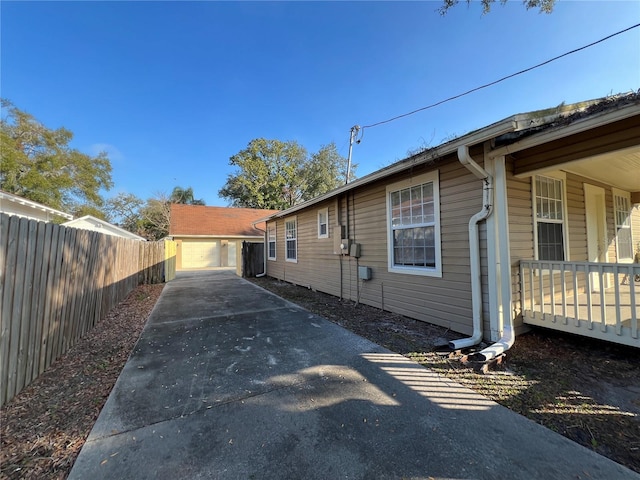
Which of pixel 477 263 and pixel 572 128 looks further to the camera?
pixel 477 263

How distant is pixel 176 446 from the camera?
1919mm

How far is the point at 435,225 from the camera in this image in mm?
4629

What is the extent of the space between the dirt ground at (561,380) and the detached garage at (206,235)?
16.1 metres

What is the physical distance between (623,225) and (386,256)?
239 inches

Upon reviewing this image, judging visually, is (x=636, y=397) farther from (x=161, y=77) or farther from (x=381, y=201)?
(x=161, y=77)

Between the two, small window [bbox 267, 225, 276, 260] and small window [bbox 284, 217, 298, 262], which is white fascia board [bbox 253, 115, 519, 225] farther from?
small window [bbox 267, 225, 276, 260]

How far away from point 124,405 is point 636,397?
4.82m

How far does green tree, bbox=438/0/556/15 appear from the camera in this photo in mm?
4262

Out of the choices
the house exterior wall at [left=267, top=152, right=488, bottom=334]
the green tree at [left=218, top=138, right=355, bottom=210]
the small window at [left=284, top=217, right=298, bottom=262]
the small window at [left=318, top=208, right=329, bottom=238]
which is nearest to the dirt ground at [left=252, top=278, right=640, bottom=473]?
the house exterior wall at [left=267, top=152, right=488, bottom=334]

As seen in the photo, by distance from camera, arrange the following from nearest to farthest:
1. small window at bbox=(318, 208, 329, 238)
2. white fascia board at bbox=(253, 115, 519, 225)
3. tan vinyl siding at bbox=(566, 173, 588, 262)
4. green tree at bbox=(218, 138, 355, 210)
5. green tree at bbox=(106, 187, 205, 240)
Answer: white fascia board at bbox=(253, 115, 519, 225)
tan vinyl siding at bbox=(566, 173, 588, 262)
small window at bbox=(318, 208, 329, 238)
green tree at bbox=(218, 138, 355, 210)
green tree at bbox=(106, 187, 205, 240)

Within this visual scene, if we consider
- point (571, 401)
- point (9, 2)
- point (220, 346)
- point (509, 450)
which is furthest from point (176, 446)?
point (9, 2)

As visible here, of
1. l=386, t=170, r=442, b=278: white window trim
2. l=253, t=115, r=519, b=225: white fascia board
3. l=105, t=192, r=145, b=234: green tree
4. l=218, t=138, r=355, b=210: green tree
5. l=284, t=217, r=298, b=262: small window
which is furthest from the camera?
l=105, t=192, r=145, b=234: green tree

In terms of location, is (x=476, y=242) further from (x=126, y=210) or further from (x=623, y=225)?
(x=126, y=210)

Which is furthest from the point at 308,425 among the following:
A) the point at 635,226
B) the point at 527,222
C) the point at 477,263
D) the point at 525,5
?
the point at 635,226
